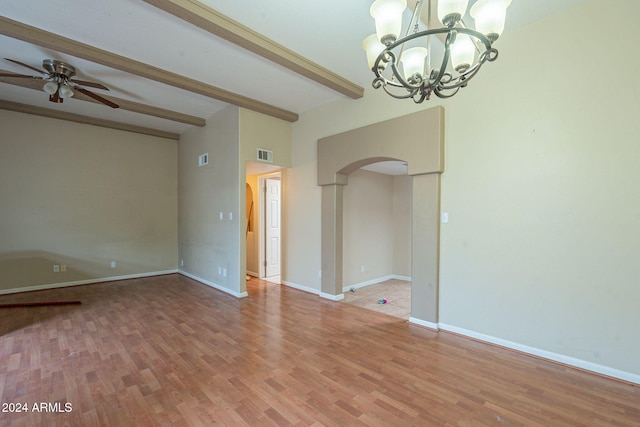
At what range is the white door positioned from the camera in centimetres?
580

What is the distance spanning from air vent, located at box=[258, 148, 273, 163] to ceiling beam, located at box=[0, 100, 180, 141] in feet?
9.19

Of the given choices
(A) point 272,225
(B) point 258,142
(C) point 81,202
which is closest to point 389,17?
(B) point 258,142

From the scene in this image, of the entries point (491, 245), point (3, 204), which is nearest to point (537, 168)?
point (491, 245)

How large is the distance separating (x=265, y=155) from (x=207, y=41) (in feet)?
6.76

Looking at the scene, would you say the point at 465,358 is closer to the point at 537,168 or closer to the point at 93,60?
the point at 537,168

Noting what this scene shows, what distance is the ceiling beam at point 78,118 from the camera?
454 centimetres

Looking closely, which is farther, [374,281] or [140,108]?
[374,281]

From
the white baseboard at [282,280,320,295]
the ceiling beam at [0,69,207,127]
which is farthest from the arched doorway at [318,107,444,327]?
the ceiling beam at [0,69,207,127]

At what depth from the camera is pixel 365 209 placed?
5523 millimetres

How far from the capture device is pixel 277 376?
2.35 metres

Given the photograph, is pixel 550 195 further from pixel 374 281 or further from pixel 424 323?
pixel 374 281

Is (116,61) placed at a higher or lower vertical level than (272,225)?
higher

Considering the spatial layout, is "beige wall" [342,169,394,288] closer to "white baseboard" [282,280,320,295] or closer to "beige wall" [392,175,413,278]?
"beige wall" [392,175,413,278]

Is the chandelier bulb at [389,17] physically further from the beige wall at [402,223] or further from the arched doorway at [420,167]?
the beige wall at [402,223]
